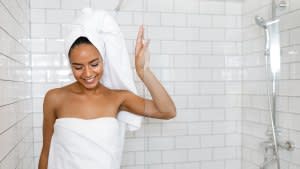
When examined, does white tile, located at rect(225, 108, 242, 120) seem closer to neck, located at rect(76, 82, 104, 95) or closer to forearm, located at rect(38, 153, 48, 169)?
neck, located at rect(76, 82, 104, 95)

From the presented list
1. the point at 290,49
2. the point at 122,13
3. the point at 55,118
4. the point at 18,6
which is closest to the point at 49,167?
the point at 55,118

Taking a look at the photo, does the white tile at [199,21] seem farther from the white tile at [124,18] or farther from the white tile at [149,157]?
the white tile at [149,157]

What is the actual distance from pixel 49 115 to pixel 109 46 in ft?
1.24

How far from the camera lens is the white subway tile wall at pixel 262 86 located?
4.29 ft

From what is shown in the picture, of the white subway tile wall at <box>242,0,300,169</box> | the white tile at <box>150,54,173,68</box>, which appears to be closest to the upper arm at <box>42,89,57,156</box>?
the white tile at <box>150,54,173,68</box>

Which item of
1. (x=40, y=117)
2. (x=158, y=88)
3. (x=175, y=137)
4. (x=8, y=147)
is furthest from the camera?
(x=40, y=117)

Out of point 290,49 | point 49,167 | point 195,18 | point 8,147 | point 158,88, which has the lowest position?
point 49,167

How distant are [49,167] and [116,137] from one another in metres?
0.29

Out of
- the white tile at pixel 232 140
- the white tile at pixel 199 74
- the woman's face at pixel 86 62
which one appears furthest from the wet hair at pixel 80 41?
the white tile at pixel 232 140

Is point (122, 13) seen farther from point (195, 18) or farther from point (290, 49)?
point (290, 49)

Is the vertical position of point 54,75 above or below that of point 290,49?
below

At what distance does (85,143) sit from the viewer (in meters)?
1.15

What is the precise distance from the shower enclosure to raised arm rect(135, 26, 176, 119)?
115mm

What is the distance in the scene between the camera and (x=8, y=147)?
1048 millimetres
